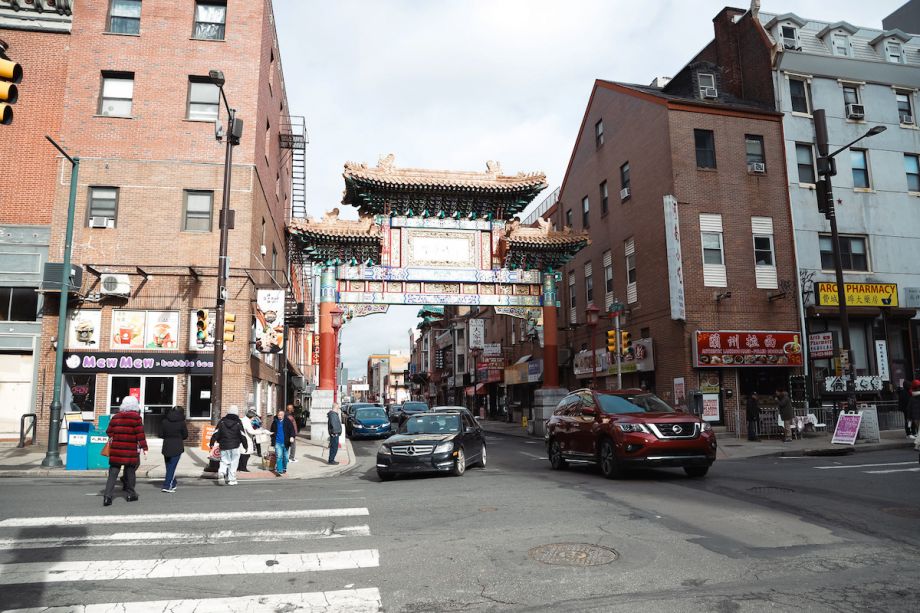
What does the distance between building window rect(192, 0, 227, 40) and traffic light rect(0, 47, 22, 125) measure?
58.4ft

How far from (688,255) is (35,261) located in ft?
77.2

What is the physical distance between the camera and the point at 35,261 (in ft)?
69.4

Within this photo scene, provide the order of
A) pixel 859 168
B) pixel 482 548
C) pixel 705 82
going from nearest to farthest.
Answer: pixel 482 548 → pixel 859 168 → pixel 705 82

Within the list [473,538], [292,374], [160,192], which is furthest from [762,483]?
[292,374]

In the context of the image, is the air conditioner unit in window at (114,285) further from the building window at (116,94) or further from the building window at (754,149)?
the building window at (754,149)

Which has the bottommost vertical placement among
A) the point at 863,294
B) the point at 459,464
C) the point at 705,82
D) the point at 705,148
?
the point at 459,464

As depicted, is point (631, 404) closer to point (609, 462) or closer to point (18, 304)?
point (609, 462)

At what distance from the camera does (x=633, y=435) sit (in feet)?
40.2

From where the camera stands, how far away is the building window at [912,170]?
95.1 feet

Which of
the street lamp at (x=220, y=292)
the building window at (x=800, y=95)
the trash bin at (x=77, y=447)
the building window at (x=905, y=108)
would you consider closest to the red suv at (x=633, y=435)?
the street lamp at (x=220, y=292)

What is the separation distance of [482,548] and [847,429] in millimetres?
16765

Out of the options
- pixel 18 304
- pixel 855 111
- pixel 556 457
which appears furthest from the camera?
pixel 855 111

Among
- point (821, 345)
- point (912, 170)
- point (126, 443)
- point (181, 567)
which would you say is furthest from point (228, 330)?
point (912, 170)

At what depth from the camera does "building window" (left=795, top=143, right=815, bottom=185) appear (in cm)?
2762
